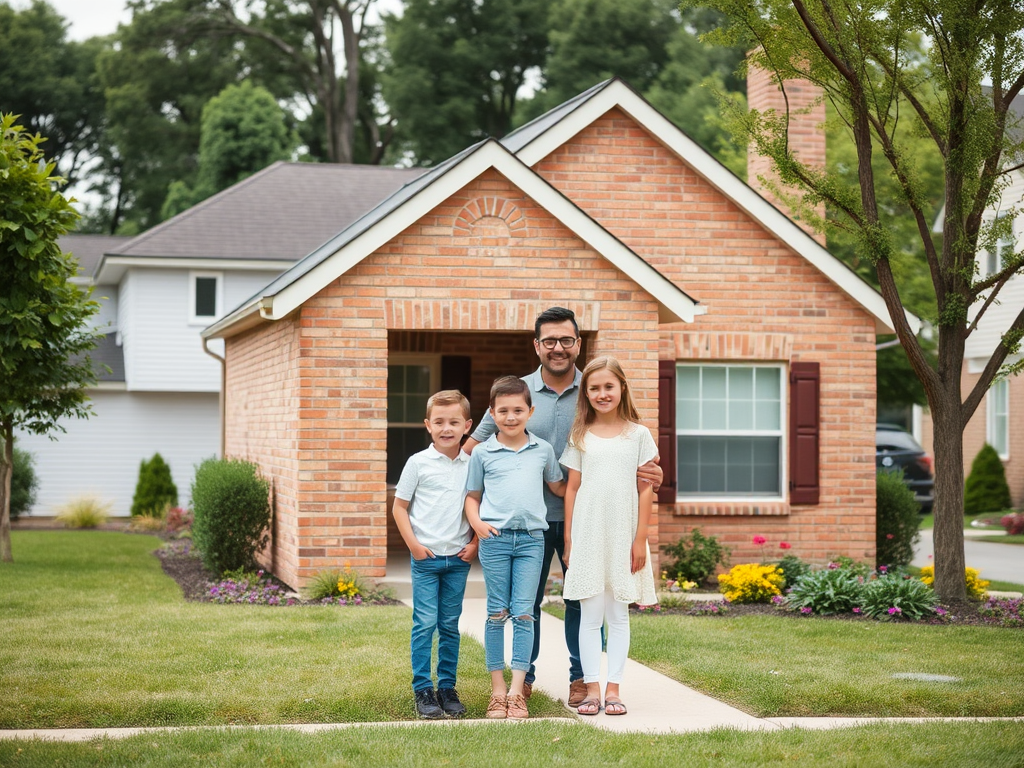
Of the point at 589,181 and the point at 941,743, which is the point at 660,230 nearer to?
the point at 589,181

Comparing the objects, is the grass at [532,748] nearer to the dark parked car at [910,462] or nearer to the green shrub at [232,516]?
the green shrub at [232,516]

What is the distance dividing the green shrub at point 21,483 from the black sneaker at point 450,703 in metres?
17.5

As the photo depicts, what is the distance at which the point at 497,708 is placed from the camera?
6.16m

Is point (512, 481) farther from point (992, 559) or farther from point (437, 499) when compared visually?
point (992, 559)

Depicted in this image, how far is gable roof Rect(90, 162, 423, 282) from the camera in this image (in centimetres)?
2262

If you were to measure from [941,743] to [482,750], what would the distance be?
7.17 ft

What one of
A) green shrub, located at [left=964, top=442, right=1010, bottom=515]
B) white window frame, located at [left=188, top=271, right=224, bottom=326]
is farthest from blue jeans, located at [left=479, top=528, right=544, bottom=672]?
green shrub, located at [left=964, top=442, right=1010, bottom=515]

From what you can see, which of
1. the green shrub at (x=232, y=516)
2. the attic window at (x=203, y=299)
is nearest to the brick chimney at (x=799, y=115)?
the green shrub at (x=232, y=516)

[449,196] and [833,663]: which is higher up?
[449,196]

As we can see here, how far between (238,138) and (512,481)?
95.1 ft

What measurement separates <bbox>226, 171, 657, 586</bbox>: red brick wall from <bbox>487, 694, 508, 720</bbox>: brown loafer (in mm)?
4624

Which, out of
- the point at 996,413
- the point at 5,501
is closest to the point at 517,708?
the point at 5,501

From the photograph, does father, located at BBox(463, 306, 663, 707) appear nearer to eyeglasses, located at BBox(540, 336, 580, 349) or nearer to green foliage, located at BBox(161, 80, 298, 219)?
eyeglasses, located at BBox(540, 336, 580, 349)

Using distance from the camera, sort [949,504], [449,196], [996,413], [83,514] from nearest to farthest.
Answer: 1. [949,504]
2. [449,196]
3. [83,514]
4. [996,413]
